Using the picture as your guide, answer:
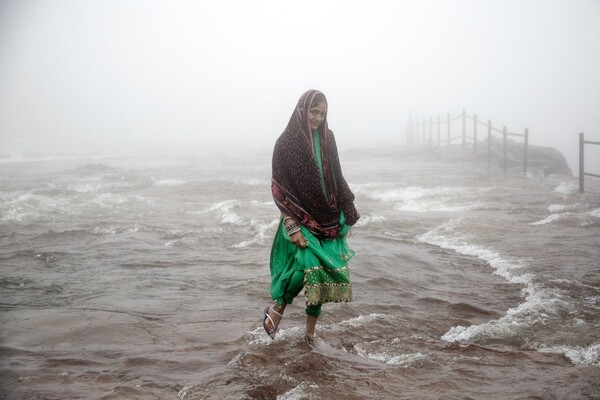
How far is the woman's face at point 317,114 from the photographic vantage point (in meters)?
3.27

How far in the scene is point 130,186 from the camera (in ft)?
47.3

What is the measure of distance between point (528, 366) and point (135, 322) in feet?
8.81

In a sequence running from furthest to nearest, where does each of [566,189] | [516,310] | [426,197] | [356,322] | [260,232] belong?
1. [566,189]
2. [426,197]
3. [260,232]
4. [516,310]
5. [356,322]

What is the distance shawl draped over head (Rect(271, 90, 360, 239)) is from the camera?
330 centimetres

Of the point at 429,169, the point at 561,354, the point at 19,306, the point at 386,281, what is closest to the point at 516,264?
the point at 386,281

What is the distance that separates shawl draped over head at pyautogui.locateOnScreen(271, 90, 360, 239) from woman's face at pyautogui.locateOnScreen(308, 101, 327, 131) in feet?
0.09

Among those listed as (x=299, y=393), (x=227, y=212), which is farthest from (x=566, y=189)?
(x=299, y=393)

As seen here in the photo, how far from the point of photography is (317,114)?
328 cm

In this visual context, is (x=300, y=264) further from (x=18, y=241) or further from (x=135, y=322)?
(x=18, y=241)

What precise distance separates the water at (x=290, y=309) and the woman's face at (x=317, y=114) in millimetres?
1451

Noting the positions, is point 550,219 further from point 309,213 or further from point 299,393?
point 299,393

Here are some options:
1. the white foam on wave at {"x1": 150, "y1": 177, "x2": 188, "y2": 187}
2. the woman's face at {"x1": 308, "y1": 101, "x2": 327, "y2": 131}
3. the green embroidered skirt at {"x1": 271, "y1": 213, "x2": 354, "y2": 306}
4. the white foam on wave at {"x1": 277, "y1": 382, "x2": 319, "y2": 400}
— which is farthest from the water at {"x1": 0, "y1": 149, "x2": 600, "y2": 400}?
the white foam on wave at {"x1": 150, "y1": 177, "x2": 188, "y2": 187}

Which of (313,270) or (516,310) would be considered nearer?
(313,270)

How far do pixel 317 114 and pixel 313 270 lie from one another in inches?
37.7
